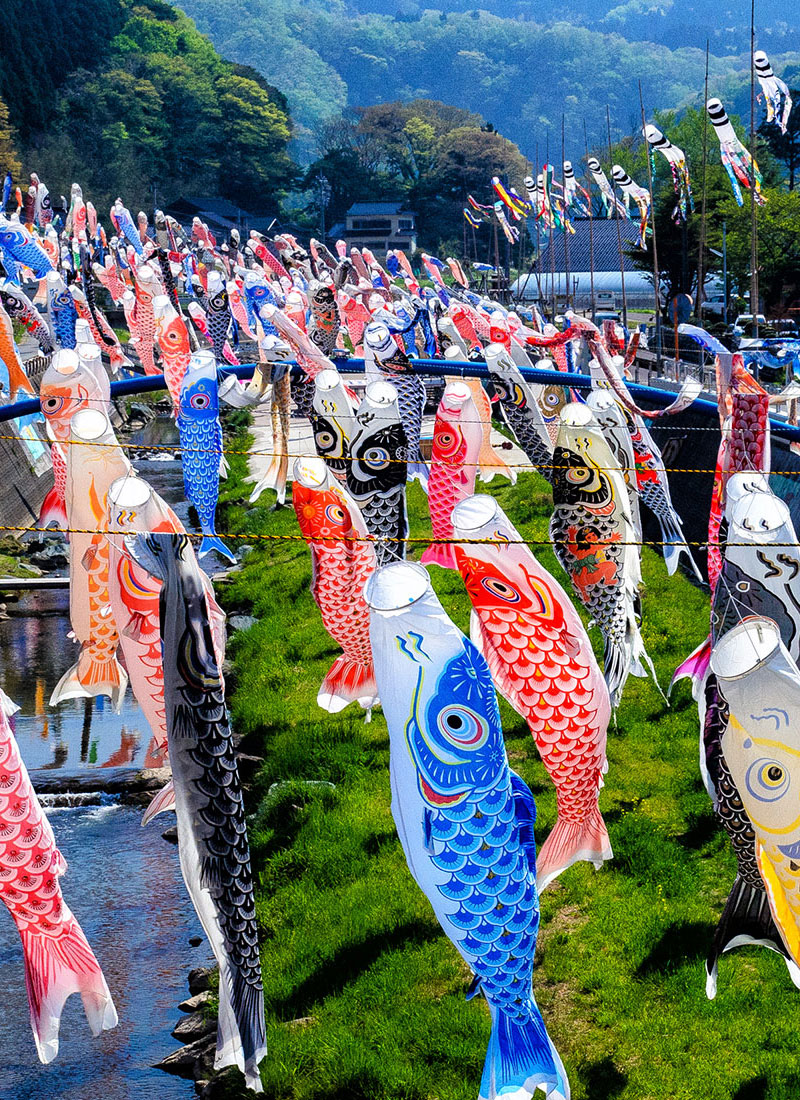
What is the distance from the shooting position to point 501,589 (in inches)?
258

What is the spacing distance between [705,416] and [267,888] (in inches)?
494

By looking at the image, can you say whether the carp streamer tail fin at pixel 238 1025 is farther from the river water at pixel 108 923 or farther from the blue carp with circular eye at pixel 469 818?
the river water at pixel 108 923

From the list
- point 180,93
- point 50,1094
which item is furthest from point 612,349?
point 180,93

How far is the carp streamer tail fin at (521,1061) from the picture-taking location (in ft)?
18.4

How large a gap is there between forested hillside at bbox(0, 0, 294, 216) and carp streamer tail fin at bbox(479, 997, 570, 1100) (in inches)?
2549

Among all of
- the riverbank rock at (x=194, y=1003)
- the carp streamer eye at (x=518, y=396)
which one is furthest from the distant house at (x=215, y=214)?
the riverbank rock at (x=194, y=1003)

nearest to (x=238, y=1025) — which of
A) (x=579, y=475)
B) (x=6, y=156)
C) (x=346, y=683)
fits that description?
(x=346, y=683)

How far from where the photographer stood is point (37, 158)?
64188 mm

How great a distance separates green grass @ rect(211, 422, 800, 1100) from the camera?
24.4ft

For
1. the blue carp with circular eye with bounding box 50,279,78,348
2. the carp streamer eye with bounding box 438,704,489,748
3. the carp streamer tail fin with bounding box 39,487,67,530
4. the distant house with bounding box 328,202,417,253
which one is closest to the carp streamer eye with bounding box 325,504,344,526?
the carp streamer tail fin with bounding box 39,487,67,530

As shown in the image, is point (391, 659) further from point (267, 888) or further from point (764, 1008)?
point (267, 888)

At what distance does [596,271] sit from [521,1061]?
67.9 meters

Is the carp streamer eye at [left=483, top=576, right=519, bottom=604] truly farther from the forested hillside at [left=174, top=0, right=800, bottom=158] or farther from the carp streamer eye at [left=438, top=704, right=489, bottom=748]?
the forested hillside at [left=174, top=0, right=800, bottom=158]

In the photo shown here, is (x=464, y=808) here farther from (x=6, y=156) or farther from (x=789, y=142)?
(x=6, y=156)
